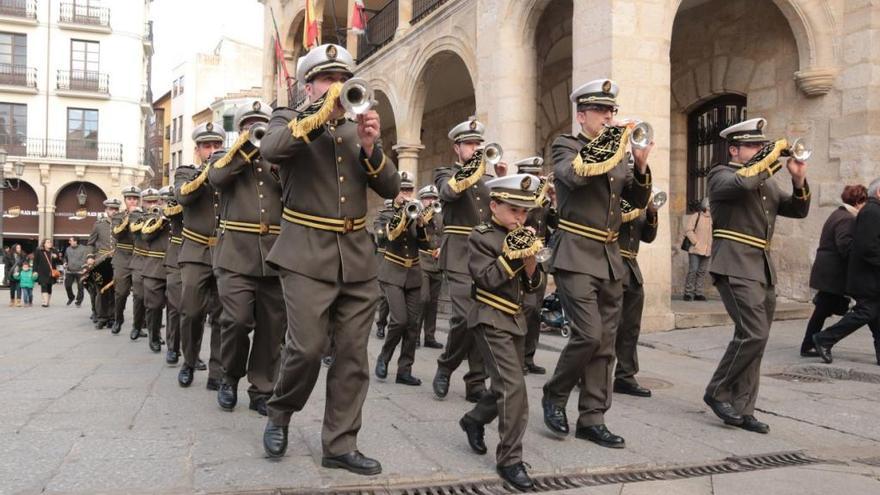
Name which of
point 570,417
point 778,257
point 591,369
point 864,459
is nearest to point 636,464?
point 591,369

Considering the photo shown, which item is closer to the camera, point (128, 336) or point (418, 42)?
point (128, 336)

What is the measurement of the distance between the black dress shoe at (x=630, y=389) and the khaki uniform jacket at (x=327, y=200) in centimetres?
317

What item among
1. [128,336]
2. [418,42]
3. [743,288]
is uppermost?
[418,42]

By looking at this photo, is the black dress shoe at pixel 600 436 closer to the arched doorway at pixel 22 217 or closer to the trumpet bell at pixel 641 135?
the trumpet bell at pixel 641 135

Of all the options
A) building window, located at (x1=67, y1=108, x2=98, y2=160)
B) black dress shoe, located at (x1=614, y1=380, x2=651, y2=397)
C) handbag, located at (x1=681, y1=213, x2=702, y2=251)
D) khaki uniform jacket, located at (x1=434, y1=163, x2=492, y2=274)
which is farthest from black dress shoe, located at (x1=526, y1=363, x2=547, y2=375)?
building window, located at (x1=67, y1=108, x2=98, y2=160)

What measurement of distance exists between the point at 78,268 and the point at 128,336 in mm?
6835

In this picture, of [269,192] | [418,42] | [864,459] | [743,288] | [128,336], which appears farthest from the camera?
[418,42]

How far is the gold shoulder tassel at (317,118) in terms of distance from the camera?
373cm

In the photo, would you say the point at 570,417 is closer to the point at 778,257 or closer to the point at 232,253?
the point at 232,253

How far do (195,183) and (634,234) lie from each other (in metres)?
3.70

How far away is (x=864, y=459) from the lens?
15.5ft

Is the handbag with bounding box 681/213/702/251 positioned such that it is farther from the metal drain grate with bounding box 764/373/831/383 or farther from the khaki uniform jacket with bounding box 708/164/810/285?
the khaki uniform jacket with bounding box 708/164/810/285

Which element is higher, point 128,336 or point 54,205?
point 54,205

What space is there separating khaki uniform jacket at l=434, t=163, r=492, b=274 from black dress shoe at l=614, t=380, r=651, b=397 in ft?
5.64
